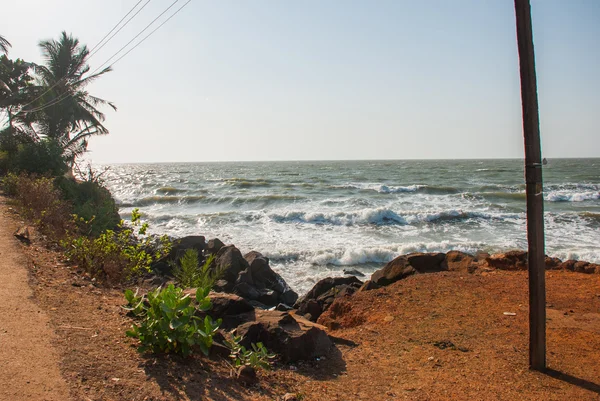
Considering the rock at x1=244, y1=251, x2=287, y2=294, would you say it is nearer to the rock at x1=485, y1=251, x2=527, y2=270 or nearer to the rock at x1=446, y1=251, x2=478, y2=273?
the rock at x1=446, y1=251, x2=478, y2=273

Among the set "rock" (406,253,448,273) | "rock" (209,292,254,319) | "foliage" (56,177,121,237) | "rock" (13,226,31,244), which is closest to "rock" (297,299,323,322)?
"rock" (406,253,448,273)

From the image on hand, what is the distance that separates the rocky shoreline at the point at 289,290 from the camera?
198 inches

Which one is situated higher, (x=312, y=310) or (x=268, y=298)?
(x=312, y=310)

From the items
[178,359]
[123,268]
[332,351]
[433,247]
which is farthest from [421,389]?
[433,247]

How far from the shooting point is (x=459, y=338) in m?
5.70

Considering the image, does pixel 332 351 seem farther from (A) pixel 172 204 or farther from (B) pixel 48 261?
(A) pixel 172 204

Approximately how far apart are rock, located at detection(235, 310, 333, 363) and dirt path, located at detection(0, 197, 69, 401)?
1.92 m

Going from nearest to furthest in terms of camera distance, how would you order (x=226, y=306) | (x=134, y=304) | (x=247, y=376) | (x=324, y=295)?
(x=247, y=376), (x=134, y=304), (x=226, y=306), (x=324, y=295)

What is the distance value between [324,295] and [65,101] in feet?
67.7

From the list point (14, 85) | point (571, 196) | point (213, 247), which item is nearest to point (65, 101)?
point (14, 85)

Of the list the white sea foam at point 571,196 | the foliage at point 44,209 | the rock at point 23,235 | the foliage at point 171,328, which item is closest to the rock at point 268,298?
the foliage at point 44,209

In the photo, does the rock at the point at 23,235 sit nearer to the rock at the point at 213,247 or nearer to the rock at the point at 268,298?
the rock at the point at 268,298

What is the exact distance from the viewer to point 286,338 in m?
4.96

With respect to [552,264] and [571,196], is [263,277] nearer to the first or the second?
[552,264]
